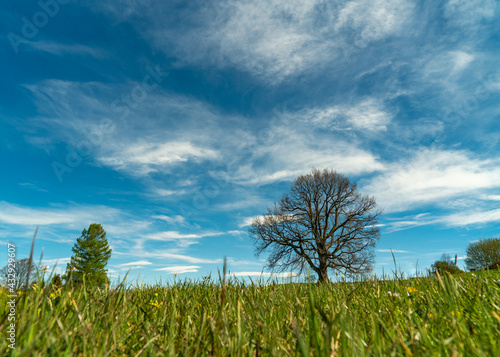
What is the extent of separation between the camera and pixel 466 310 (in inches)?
114

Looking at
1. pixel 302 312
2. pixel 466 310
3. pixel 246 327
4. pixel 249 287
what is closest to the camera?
pixel 246 327

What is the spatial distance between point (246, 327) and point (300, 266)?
108 ft

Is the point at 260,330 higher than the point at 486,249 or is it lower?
lower

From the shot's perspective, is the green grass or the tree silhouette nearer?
the green grass

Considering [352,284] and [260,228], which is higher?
[260,228]

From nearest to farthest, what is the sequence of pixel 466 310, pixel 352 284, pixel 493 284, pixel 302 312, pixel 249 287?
pixel 466 310 → pixel 302 312 → pixel 493 284 → pixel 249 287 → pixel 352 284

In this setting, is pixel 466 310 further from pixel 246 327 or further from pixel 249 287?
pixel 249 287

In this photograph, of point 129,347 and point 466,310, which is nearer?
point 129,347

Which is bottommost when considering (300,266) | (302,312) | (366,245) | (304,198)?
(302,312)

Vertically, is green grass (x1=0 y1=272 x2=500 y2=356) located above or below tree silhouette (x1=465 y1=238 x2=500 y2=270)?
below

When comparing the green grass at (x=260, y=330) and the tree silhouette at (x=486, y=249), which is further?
the tree silhouette at (x=486, y=249)

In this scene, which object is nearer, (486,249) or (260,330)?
(260,330)

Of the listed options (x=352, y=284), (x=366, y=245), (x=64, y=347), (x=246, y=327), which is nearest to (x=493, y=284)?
(x=352, y=284)

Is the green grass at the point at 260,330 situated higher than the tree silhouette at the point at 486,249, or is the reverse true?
the tree silhouette at the point at 486,249
